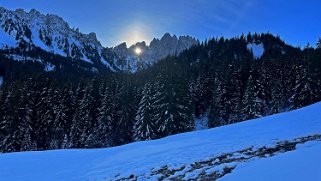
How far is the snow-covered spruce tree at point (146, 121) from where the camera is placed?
42000 mm

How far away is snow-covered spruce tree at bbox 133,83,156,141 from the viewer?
4200 cm

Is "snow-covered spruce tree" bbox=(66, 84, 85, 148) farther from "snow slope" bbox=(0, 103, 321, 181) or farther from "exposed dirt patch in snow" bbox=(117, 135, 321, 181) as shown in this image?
"exposed dirt patch in snow" bbox=(117, 135, 321, 181)

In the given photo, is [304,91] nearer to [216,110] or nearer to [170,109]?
[216,110]

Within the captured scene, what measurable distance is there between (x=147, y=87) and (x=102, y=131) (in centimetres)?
1187

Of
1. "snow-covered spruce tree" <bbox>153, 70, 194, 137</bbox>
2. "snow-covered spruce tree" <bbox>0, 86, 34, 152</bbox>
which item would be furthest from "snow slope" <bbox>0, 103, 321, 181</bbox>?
"snow-covered spruce tree" <bbox>0, 86, 34, 152</bbox>

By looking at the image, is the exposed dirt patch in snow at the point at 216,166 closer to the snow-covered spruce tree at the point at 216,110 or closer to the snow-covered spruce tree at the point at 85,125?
the snow-covered spruce tree at the point at 85,125

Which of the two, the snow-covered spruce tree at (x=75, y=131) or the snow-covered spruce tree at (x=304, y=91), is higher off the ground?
the snow-covered spruce tree at (x=304, y=91)

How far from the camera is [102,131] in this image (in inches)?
1895

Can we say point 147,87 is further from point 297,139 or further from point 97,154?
point 297,139

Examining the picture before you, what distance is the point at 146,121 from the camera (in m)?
42.4

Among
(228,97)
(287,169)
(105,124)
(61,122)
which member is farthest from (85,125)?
(287,169)

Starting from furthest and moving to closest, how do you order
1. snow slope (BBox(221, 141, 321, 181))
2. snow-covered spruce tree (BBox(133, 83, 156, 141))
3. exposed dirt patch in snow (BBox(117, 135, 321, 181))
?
snow-covered spruce tree (BBox(133, 83, 156, 141)), exposed dirt patch in snow (BBox(117, 135, 321, 181)), snow slope (BBox(221, 141, 321, 181))

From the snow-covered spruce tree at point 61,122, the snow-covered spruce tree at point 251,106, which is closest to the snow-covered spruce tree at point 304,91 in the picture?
the snow-covered spruce tree at point 251,106

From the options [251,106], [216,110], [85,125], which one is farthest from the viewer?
[216,110]
